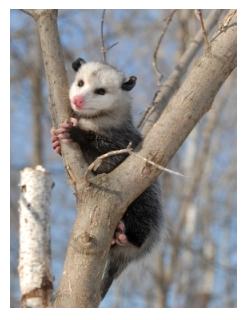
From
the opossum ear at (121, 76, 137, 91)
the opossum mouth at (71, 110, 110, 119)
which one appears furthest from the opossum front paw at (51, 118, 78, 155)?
the opossum ear at (121, 76, 137, 91)

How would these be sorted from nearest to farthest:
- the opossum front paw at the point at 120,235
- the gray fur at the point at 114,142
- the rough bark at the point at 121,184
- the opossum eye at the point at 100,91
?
the rough bark at the point at 121,184
the opossum front paw at the point at 120,235
the gray fur at the point at 114,142
the opossum eye at the point at 100,91

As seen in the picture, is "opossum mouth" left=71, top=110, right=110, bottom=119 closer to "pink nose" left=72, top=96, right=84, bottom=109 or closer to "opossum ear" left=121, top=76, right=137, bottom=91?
"pink nose" left=72, top=96, right=84, bottom=109

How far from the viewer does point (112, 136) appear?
303cm

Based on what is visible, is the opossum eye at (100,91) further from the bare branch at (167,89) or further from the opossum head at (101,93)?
the bare branch at (167,89)

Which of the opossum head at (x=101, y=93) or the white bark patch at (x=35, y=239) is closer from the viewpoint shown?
the opossum head at (x=101, y=93)

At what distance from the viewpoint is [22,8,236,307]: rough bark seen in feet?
7.50

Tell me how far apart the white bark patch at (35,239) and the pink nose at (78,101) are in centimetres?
66

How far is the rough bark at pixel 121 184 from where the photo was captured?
7.50ft

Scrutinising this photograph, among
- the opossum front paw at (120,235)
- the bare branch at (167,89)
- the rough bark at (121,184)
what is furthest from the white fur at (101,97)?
the rough bark at (121,184)

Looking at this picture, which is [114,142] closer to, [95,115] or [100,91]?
[95,115]

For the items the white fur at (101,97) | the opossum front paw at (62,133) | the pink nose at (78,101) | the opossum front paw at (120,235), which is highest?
the white fur at (101,97)

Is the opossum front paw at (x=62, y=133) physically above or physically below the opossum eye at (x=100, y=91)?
below
